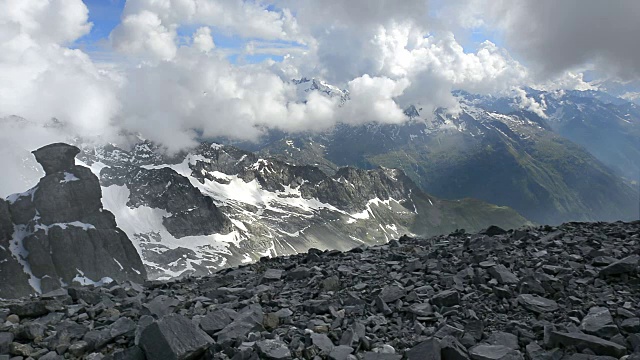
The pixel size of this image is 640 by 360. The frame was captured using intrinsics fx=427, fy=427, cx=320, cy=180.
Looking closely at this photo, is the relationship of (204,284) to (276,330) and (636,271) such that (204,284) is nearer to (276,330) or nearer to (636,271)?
(276,330)

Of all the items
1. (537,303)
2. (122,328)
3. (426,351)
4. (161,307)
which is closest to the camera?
(426,351)

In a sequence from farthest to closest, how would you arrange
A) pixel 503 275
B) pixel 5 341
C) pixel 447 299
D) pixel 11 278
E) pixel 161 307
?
pixel 11 278
pixel 503 275
pixel 161 307
pixel 447 299
pixel 5 341

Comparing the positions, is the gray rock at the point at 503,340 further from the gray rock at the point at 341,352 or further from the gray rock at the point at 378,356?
the gray rock at the point at 341,352

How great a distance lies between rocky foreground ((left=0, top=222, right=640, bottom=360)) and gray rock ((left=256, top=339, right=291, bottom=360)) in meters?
0.03

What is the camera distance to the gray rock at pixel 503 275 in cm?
1384

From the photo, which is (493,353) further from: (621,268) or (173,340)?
(621,268)

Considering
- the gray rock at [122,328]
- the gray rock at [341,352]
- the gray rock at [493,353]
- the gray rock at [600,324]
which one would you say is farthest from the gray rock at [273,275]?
the gray rock at [600,324]

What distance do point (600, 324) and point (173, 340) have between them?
980cm

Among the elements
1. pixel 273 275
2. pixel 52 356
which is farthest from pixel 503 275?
pixel 52 356

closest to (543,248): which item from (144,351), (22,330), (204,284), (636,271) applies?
(636,271)

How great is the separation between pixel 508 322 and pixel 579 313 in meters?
1.96

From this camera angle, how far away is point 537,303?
1195 cm

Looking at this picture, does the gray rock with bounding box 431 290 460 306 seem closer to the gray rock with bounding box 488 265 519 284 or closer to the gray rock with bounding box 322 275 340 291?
the gray rock with bounding box 488 265 519 284

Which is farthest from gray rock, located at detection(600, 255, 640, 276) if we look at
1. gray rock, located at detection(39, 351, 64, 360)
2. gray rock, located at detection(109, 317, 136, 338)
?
gray rock, located at detection(39, 351, 64, 360)
